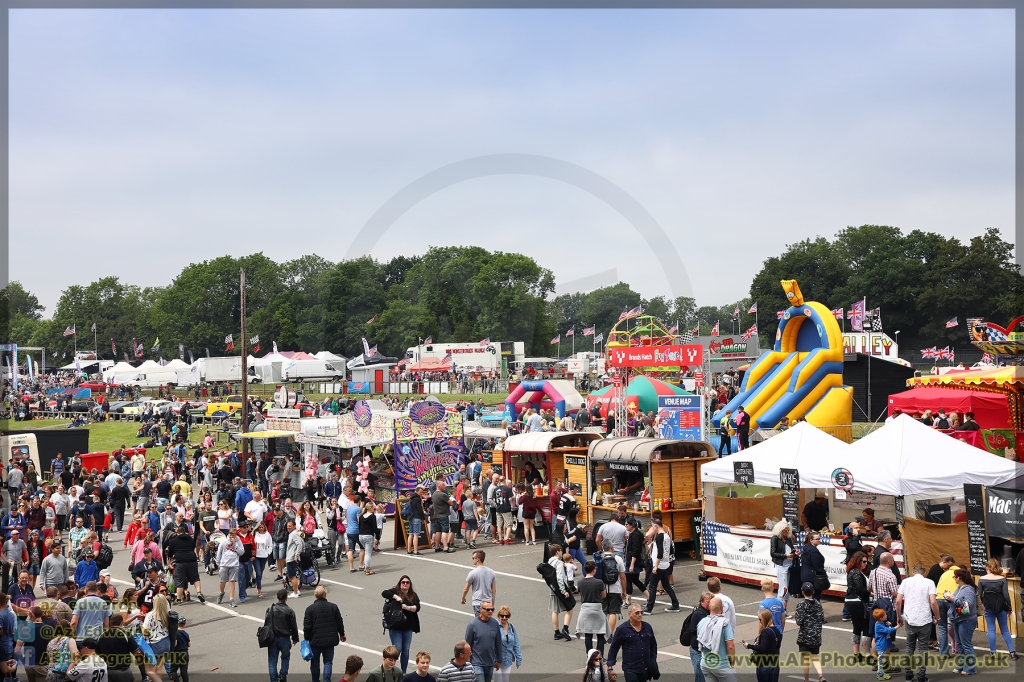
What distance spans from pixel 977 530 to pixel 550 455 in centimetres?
1048

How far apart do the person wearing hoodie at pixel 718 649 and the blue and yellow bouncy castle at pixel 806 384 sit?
65.5 feet

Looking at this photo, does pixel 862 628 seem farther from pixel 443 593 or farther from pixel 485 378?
pixel 485 378

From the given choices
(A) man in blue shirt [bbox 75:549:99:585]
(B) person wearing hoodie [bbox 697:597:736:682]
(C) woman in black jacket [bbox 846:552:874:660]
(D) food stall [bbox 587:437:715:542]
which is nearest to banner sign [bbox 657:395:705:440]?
(D) food stall [bbox 587:437:715:542]

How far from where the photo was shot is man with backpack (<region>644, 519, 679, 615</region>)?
13547 millimetres

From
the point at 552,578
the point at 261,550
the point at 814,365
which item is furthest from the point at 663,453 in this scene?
the point at 814,365

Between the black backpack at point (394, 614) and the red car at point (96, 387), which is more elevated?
the red car at point (96, 387)

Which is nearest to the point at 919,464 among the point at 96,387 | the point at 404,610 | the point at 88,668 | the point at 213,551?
the point at 404,610

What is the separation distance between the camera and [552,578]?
12.2 metres

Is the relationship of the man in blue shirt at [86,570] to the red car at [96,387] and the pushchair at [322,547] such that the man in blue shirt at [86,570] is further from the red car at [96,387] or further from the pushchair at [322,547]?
the red car at [96,387]

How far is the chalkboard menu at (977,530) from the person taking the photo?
40.1ft

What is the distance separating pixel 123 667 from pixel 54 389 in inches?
2979

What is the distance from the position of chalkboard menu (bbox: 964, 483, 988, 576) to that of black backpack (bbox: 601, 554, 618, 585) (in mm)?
4933

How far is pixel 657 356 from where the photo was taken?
37.5 meters

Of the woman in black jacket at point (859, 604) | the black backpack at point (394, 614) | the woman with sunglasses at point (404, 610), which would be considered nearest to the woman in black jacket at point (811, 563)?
the woman in black jacket at point (859, 604)
